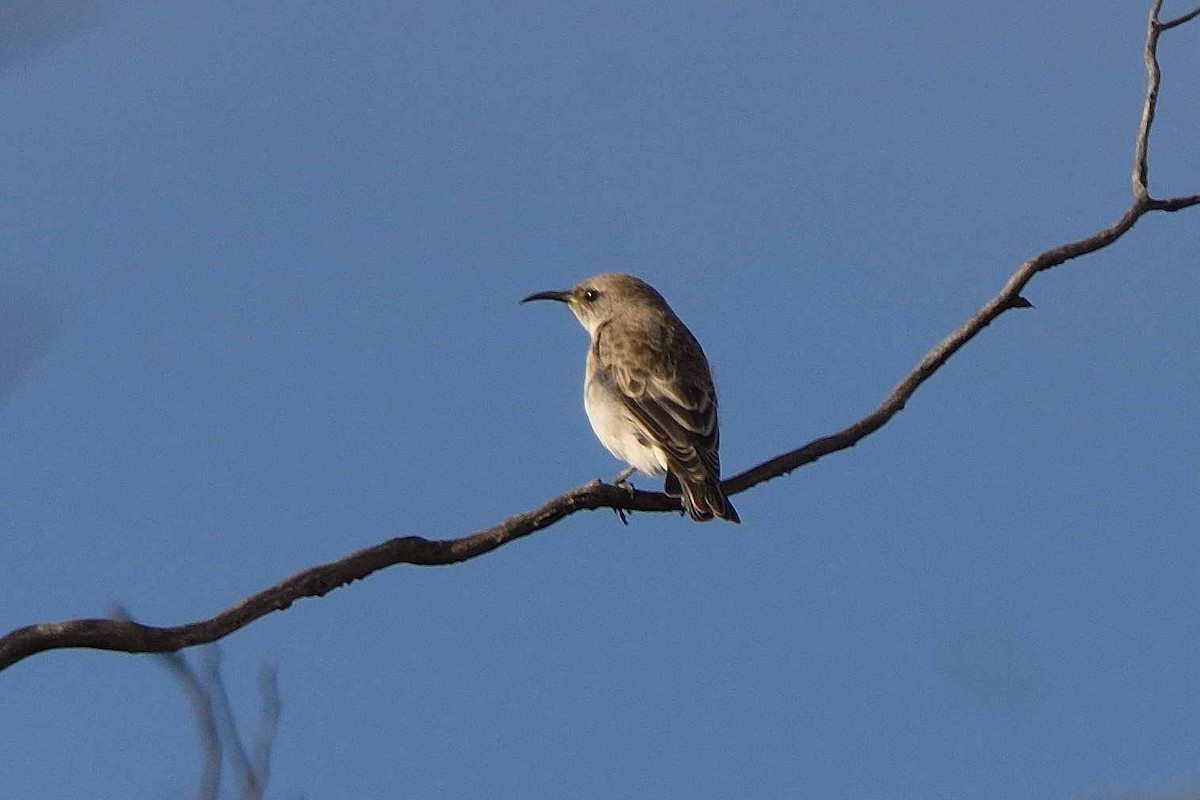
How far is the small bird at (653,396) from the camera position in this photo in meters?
7.67

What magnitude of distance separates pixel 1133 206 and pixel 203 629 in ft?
13.2

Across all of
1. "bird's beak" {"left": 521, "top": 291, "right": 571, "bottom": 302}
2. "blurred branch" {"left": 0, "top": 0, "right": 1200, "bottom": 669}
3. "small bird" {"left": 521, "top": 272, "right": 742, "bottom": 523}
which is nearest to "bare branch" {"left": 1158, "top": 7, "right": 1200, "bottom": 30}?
"blurred branch" {"left": 0, "top": 0, "right": 1200, "bottom": 669}

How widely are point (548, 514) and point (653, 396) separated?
3.72 metres

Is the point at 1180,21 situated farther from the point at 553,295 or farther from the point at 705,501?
the point at 553,295

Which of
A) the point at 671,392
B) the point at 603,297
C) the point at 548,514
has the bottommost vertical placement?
the point at 548,514

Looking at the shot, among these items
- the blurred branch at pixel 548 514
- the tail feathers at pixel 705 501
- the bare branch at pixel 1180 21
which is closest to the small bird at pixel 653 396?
the tail feathers at pixel 705 501

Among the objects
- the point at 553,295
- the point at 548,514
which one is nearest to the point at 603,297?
the point at 553,295

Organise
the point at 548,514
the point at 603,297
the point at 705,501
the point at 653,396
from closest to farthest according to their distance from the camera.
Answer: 1. the point at 548,514
2. the point at 705,501
3. the point at 653,396
4. the point at 603,297

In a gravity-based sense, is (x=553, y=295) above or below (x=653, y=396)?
above

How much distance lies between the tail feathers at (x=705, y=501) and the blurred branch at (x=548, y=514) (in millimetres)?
125

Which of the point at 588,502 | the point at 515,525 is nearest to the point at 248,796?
the point at 515,525

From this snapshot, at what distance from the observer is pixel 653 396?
28.2 ft

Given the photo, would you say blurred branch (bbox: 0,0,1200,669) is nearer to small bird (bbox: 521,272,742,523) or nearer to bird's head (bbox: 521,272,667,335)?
small bird (bbox: 521,272,742,523)

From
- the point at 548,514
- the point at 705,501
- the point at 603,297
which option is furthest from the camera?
the point at 603,297
